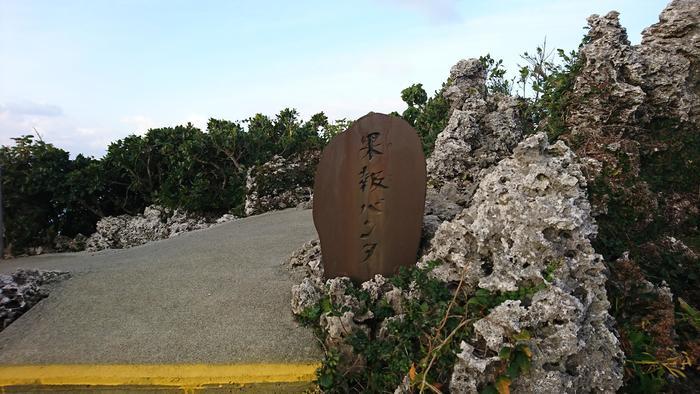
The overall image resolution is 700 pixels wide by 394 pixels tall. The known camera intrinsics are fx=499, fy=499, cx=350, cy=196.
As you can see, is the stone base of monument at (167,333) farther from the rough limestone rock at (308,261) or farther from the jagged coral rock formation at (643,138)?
the jagged coral rock formation at (643,138)

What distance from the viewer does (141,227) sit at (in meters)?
10.7

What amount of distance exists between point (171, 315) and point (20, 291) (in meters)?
1.78

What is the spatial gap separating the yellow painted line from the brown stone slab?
45.4 inches

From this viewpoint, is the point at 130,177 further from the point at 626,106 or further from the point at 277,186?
the point at 626,106

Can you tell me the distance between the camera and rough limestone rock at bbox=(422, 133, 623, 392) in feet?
9.78

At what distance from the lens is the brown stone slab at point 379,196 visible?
4449 millimetres

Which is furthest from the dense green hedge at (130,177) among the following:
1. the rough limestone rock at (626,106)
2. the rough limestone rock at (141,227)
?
the rough limestone rock at (626,106)

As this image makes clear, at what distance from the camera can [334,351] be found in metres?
3.62

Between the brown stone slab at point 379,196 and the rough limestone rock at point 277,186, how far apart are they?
18.0ft

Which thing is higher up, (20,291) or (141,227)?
(20,291)

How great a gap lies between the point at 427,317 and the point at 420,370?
442 mm

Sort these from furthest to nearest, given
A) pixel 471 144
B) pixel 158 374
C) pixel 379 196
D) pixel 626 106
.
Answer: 1. pixel 471 144
2. pixel 626 106
3. pixel 379 196
4. pixel 158 374

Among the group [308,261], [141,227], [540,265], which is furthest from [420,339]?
[141,227]

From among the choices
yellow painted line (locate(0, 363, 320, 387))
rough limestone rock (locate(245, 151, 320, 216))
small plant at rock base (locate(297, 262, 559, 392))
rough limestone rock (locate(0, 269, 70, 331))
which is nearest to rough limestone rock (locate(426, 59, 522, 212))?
small plant at rock base (locate(297, 262, 559, 392))
